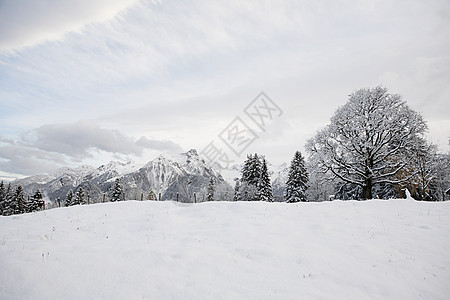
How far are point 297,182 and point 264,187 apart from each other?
5561 mm

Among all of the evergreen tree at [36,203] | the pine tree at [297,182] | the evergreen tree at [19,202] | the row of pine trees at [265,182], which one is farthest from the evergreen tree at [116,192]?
the pine tree at [297,182]

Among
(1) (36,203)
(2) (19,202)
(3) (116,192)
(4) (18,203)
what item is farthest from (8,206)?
(3) (116,192)

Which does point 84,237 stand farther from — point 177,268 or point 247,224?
point 247,224

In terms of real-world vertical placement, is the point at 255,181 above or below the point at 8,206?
above

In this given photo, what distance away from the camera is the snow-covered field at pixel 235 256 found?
4746 mm

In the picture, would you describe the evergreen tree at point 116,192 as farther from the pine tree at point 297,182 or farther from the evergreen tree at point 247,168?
the pine tree at point 297,182

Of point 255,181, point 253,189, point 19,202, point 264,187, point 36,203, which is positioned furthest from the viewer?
point 19,202

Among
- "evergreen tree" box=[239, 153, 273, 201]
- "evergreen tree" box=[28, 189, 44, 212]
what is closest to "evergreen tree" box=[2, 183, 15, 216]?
"evergreen tree" box=[28, 189, 44, 212]

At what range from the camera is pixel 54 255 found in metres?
5.96

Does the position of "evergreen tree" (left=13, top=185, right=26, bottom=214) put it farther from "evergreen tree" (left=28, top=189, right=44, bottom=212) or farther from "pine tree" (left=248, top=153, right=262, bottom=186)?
"pine tree" (left=248, top=153, right=262, bottom=186)

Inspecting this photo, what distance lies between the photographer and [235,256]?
20.0 ft

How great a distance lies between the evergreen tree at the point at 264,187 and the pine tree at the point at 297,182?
3.02 m

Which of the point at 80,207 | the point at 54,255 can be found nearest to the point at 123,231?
the point at 54,255

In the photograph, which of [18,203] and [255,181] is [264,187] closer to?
[255,181]
